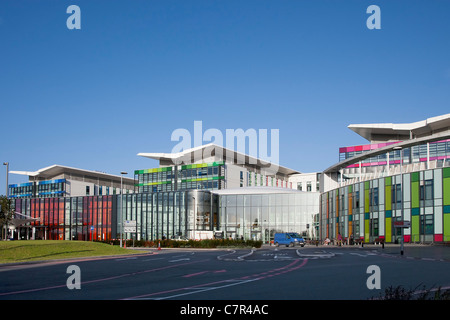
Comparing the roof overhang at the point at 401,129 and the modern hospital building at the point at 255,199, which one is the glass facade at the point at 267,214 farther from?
the roof overhang at the point at 401,129

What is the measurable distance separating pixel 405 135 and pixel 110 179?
8762 cm

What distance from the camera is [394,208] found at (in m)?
57.2

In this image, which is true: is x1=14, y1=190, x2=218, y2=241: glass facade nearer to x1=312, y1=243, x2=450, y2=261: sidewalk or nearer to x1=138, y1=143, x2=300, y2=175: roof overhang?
x1=312, y1=243, x2=450, y2=261: sidewalk

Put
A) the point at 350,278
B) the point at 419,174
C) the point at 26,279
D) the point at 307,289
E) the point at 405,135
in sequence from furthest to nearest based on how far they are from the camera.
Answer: the point at 405,135, the point at 419,174, the point at 26,279, the point at 350,278, the point at 307,289

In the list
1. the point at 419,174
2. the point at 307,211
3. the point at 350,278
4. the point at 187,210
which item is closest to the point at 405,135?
the point at 307,211

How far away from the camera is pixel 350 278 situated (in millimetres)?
16750

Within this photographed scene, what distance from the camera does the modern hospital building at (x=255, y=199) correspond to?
54969 millimetres

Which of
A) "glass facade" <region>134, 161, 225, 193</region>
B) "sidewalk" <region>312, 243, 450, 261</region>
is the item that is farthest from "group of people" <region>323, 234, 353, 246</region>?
"glass facade" <region>134, 161, 225, 193</region>

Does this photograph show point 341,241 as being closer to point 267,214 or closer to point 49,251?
point 267,214

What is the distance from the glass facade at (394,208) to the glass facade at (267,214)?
35.1ft

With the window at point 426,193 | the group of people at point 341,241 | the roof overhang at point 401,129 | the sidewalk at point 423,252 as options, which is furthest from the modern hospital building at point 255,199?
the sidewalk at point 423,252

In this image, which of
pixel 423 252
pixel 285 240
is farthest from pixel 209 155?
pixel 423 252

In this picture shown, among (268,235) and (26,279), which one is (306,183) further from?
(26,279)

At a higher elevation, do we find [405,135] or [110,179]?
[405,135]
